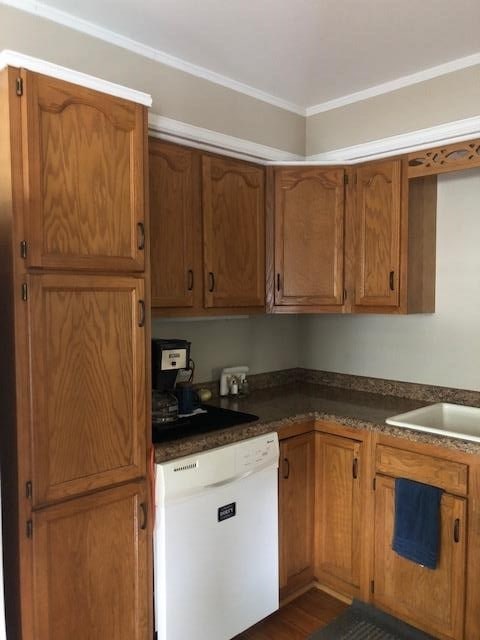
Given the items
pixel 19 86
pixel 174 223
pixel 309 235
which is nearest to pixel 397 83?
pixel 309 235

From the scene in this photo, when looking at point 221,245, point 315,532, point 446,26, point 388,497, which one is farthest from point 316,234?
point 315,532

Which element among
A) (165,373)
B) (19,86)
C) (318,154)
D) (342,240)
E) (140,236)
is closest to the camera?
(19,86)

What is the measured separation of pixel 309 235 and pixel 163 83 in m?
1.07

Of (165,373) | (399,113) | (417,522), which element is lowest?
(417,522)

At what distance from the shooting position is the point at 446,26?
202cm

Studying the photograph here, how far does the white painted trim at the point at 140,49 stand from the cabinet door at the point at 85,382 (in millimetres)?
1048

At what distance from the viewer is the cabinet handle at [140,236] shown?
72.0 inches

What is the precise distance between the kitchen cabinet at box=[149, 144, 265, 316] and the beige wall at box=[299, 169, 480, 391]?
0.82m

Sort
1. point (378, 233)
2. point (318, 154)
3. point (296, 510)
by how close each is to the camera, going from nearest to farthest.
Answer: point (296, 510) → point (378, 233) → point (318, 154)

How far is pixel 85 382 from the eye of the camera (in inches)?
66.6

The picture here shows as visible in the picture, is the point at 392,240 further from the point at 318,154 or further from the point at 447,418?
the point at 447,418

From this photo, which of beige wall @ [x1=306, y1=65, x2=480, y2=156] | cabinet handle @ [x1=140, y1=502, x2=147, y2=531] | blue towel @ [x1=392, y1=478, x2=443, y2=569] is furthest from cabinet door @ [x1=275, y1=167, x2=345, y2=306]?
cabinet handle @ [x1=140, y1=502, x2=147, y2=531]

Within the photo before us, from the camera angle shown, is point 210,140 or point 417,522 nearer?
point 417,522

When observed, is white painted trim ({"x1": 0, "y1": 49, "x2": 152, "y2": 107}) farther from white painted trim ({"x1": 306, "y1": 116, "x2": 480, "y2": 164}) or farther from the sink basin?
the sink basin
